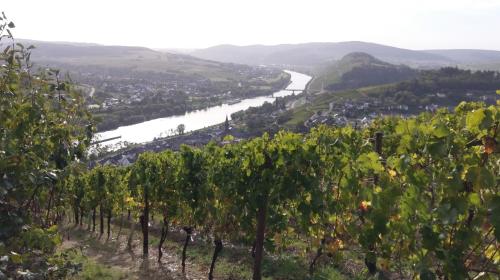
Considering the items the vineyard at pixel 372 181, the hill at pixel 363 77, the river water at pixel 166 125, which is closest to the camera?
the vineyard at pixel 372 181

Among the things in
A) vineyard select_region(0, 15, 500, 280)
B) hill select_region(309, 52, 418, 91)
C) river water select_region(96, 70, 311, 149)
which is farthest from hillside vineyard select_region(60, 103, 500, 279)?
hill select_region(309, 52, 418, 91)

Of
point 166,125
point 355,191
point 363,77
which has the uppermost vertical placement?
point 363,77

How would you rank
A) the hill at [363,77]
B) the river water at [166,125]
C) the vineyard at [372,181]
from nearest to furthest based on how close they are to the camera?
the vineyard at [372,181] → the river water at [166,125] → the hill at [363,77]

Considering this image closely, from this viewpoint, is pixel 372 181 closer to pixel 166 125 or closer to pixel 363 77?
pixel 166 125

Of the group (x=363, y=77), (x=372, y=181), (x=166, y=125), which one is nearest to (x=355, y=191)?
(x=372, y=181)

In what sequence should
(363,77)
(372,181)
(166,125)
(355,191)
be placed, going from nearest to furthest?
(372,181)
(355,191)
(166,125)
(363,77)

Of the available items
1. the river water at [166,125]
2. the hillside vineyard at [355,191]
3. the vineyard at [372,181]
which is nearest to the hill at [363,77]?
the river water at [166,125]

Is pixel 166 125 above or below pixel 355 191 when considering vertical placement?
below

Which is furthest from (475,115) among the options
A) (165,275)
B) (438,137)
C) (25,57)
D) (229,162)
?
(165,275)

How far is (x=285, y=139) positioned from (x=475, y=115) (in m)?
5.47

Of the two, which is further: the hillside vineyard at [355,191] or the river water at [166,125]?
the river water at [166,125]

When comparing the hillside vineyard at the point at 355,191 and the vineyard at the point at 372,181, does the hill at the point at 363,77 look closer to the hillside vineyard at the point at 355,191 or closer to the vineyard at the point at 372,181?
the hillside vineyard at the point at 355,191

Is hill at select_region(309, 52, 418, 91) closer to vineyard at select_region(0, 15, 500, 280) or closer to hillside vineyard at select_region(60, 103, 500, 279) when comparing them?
hillside vineyard at select_region(60, 103, 500, 279)

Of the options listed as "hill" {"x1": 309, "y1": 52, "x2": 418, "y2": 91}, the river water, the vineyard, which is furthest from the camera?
"hill" {"x1": 309, "y1": 52, "x2": 418, "y2": 91}
